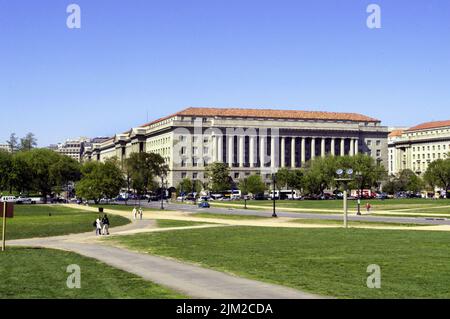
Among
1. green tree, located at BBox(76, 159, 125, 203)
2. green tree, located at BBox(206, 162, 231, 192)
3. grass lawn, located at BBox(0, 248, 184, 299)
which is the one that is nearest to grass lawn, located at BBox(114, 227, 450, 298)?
grass lawn, located at BBox(0, 248, 184, 299)

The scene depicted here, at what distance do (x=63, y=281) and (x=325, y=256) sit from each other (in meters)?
13.7

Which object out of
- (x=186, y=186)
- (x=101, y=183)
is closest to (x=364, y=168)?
(x=186, y=186)

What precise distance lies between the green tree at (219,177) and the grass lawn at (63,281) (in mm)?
143822

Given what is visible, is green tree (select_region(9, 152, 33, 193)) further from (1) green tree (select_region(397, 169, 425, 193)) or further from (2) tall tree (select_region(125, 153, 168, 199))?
(1) green tree (select_region(397, 169, 425, 193))

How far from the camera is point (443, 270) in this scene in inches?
1034

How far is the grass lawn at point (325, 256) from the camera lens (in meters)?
22.2

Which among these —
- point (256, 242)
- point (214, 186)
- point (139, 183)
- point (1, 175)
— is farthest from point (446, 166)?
point (256, 242)

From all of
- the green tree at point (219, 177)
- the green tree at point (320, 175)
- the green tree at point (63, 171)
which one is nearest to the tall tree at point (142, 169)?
the green tree at point (219, 177)

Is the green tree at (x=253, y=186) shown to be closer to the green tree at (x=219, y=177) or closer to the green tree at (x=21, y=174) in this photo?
the green tree at (x=219, y=177)

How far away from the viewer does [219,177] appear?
176500mm

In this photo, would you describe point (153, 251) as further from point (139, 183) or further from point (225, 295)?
point (139, 183)

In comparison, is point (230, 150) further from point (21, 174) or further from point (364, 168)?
point (21, 174)

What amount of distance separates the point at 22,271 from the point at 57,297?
749cm

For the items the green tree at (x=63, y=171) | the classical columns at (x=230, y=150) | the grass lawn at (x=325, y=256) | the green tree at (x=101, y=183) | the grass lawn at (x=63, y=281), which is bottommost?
the grass lawn at (x=63, y=281)
